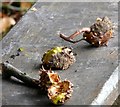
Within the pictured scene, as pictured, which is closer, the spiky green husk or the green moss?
the spiky green husk

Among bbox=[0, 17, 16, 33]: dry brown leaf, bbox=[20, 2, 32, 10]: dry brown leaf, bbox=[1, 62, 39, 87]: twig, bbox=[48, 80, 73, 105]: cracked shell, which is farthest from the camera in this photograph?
bbox=[20, 2, 32, 10]: dry brown leaf

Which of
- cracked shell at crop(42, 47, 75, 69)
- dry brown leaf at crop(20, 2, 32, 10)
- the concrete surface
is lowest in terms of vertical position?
dry brown leaf at crop(20, 2, 32, 10)

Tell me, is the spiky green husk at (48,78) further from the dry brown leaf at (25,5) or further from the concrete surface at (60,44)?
the dry brown leaf at (25,5)

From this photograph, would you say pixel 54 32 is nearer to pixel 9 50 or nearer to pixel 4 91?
pixel 9 50

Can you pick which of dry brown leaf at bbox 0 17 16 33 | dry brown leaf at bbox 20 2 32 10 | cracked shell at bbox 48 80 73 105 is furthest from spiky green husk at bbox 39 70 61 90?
dry brown leaf at bbox 20 2 32 10

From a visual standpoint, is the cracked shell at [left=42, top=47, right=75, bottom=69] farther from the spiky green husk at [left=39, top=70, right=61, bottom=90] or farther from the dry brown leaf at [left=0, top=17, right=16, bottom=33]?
the dry brown leaf at [left=0, top=17, right=16, bottom=33]

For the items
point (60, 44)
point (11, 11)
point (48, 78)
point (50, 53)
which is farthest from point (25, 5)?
point (48, 78)

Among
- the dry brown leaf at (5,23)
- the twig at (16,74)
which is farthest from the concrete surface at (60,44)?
the dry brown leaf at (5,23)
